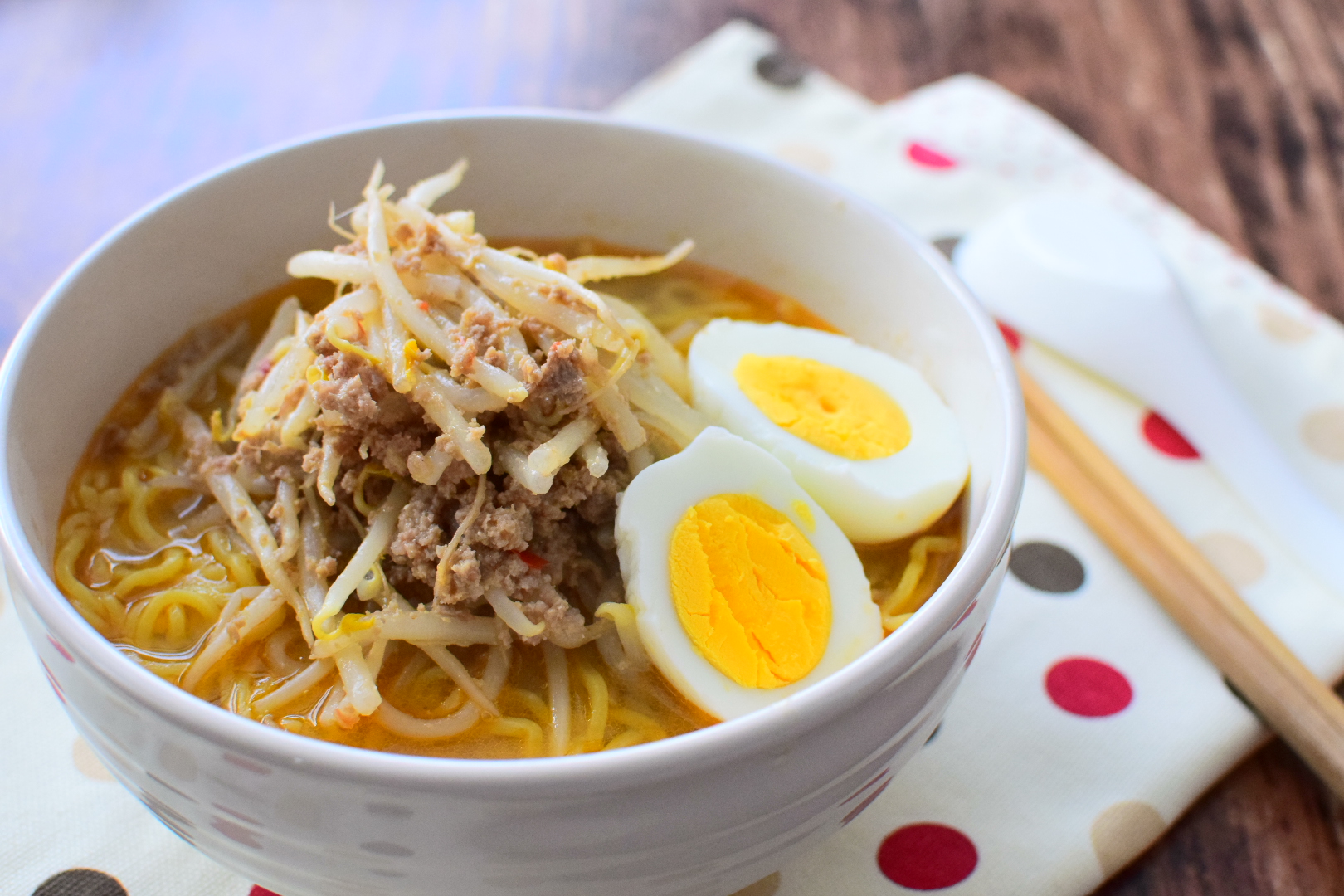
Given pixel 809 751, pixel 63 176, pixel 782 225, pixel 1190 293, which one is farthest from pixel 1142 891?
pixel 63 176

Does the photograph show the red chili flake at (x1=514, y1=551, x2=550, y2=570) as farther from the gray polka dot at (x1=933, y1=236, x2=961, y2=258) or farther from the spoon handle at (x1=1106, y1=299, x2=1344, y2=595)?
the gray polka dot at (x1=933, y1=236, x2=961, y2=258)

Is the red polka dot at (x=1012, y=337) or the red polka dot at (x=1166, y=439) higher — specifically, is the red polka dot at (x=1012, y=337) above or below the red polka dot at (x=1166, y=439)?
above

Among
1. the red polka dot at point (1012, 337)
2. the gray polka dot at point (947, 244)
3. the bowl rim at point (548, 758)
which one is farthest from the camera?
the gray polka dot at point (947, 244)

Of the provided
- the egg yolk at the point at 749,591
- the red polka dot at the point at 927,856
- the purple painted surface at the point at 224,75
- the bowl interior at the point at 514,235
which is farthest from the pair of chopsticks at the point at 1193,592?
the purple painted surface at the point at 224,75

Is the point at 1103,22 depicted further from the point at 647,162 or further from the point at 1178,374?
the point at 647,162

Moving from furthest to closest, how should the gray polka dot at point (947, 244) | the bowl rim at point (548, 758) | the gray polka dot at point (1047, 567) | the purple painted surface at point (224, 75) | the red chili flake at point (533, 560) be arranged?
1. the purple painted surface at point (224, 75)
2. the gray polka dot at point (947, 244)
3. the gray polka dot at point (1047, 567)
4. the red chili flake at point (533, 560)
5. the bowl rim at point (548, 758)

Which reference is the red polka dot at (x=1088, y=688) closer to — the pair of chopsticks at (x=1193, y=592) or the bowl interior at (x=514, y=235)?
the pair of chopsticks at (x=1193, y=592)

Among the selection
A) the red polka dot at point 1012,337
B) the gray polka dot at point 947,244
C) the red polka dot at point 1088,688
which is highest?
the gray polka dot at point 947,244
